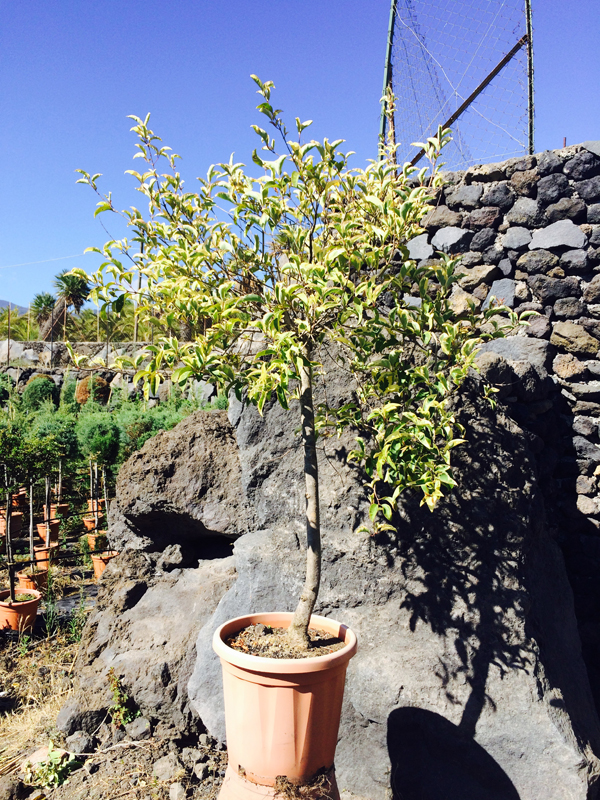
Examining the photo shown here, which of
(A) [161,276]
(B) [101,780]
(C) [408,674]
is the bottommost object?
(B) [101,780]

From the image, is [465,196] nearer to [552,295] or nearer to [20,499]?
[552,295]

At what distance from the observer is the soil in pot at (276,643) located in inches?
80.0

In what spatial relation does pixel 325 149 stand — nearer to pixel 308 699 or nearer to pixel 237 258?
pixel 237 258

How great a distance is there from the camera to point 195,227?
221cm

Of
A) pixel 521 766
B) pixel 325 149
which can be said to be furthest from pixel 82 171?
pixel 521 766

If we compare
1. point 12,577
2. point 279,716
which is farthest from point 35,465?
point 279,716

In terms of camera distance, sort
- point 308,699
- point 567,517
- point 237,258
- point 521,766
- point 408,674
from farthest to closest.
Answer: point 567,517 < point 408,674 < point 521,766 < point 237,258 < point 308,699

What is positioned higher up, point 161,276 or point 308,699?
point 161,276

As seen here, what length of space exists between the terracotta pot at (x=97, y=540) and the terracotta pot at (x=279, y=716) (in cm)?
440

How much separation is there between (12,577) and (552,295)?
4.49m

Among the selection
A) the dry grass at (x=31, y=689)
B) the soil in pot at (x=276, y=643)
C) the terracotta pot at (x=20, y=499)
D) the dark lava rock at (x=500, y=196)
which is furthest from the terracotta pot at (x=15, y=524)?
the dark lava rock at (x=500, y=196)

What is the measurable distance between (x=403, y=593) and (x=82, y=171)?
7.51ft

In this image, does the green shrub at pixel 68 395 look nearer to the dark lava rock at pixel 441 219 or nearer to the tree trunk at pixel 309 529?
the dark lava rock at pixel 441 219

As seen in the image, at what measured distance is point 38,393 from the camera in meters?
11.1
